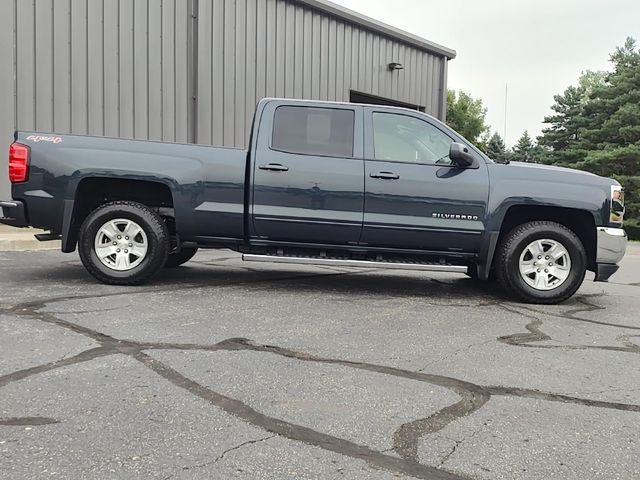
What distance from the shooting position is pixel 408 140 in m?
6.36

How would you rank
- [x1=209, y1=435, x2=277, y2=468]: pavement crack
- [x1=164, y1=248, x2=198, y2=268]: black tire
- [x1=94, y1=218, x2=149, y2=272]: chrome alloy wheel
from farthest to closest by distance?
[x1=164, y1=248, x2=198, y2=268]: black tire
[x1=94, y1=218, x2=149, y2=272]: chrome alloy wheel
[x1=209, y1=435, x2=277, y2=468]: pavement crack

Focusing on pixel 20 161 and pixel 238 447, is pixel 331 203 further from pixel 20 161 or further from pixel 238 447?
pixel 238 447

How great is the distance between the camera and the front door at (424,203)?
613 cm

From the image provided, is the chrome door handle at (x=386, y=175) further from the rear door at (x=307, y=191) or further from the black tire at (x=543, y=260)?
the black tire at (x=543, y=260)

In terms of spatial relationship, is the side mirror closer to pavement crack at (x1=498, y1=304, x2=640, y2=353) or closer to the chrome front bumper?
the chrome front bumper

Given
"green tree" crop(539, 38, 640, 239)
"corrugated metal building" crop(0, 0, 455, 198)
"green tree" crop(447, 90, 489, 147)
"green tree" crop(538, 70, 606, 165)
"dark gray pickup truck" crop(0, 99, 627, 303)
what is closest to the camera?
"dark gray pickup truck" crop(0, 99, 627, 303)

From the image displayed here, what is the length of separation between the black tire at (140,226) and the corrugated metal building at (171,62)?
628 cm

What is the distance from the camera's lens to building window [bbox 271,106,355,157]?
6.28 metres

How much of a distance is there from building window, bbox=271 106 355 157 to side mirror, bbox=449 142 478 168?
1043 millimetres

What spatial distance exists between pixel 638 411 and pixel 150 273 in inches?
184

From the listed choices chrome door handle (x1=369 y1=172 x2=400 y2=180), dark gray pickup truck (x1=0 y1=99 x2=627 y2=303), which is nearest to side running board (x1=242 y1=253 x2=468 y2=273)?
dark gray pickup truck (x1=0 y1=99 x2=627 y2=303)

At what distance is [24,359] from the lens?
3.84 metres

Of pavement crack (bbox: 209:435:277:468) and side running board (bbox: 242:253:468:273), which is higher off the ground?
side running board (bbox: 242:253:468:273)

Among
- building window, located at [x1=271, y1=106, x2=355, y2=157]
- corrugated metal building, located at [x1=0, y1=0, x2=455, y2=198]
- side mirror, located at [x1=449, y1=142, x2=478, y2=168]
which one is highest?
corrugated metal building, located at [x1=0, y1=0, x2=455, y2=198]
